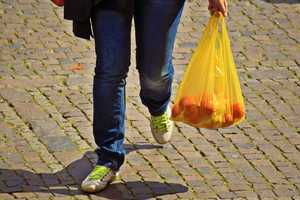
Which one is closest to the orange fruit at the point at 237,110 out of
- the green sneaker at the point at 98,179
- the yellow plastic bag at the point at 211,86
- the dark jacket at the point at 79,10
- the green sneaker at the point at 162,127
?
the yellow plastic bag at the point at 211,86

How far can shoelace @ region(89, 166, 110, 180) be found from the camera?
552 cm

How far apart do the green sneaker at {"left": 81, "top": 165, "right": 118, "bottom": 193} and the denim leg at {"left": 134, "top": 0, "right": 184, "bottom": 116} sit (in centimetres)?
51

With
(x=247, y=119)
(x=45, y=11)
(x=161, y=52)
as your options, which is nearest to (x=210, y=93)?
(x=161, y=52)

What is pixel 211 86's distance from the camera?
552 centimetres

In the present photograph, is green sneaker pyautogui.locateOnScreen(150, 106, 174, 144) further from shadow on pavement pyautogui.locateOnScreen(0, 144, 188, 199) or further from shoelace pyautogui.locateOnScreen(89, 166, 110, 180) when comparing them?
shoelace pyautogui.locateOnScreen(89, 166, 110, 180)

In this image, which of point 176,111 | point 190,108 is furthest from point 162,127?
point 190,108

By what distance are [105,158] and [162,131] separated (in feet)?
1.76

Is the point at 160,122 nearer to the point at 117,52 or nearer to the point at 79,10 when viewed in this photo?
the point at 117,52

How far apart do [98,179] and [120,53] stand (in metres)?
0.73

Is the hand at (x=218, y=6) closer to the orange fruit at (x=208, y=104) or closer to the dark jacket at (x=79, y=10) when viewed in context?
the orange fruit at (x=208, y=104)

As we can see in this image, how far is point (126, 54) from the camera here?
5348 millimetres

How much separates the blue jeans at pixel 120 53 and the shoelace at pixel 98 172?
4 centimetres

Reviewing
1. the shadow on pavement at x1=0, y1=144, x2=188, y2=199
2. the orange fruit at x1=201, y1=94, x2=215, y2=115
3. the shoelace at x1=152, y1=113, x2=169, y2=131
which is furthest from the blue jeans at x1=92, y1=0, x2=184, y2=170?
the shoelace at x1=152, y1=113, x2=169, y2=131

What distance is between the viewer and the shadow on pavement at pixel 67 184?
18.1 ft
